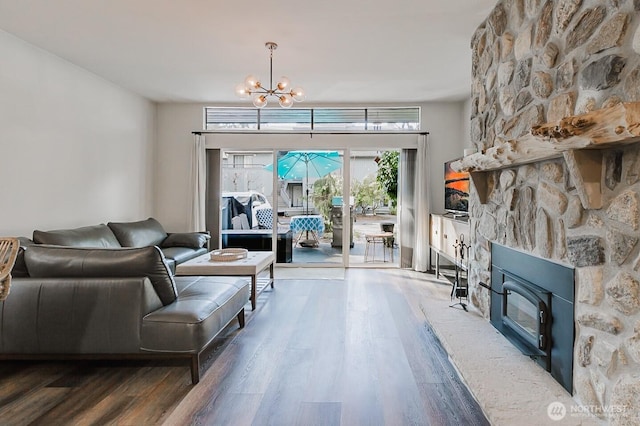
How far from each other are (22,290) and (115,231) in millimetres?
2410

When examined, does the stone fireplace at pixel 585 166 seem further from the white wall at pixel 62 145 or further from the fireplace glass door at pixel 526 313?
the white wall at pixel 62 145

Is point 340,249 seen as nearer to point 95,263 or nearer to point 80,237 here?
point 80,237

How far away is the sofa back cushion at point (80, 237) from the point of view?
348 cm

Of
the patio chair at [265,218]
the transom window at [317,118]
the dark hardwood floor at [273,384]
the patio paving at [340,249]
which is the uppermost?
the transom window at [317,118]

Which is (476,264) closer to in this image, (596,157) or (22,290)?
(596,157)

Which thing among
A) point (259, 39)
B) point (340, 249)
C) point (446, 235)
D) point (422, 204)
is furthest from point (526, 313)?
point (340, 249)

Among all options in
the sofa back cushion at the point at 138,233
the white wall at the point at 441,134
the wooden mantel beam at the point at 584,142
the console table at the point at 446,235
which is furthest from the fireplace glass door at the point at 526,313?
the sofa back cushion at the point at 138,233

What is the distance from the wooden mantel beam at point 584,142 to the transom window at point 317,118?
3977 millimetres

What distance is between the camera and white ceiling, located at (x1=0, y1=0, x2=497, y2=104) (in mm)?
2977

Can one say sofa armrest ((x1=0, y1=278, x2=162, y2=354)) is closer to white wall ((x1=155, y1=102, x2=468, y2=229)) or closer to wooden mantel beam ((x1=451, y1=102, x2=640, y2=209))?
wooden mantel beam ((x1=451, y1=102, x2=640, y2=209))

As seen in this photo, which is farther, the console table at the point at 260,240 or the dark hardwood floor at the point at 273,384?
the console table at the point at 260,240

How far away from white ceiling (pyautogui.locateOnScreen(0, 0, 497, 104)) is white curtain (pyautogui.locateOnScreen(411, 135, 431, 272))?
1.03m

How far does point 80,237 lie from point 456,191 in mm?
4689

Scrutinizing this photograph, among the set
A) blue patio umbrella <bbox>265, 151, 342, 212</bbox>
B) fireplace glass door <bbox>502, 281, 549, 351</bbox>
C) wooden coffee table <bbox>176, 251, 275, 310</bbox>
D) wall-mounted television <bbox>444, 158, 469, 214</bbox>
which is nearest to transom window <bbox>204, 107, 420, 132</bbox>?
blue patio umbrella <bbox>265, 151, 342, 212</bbox>
